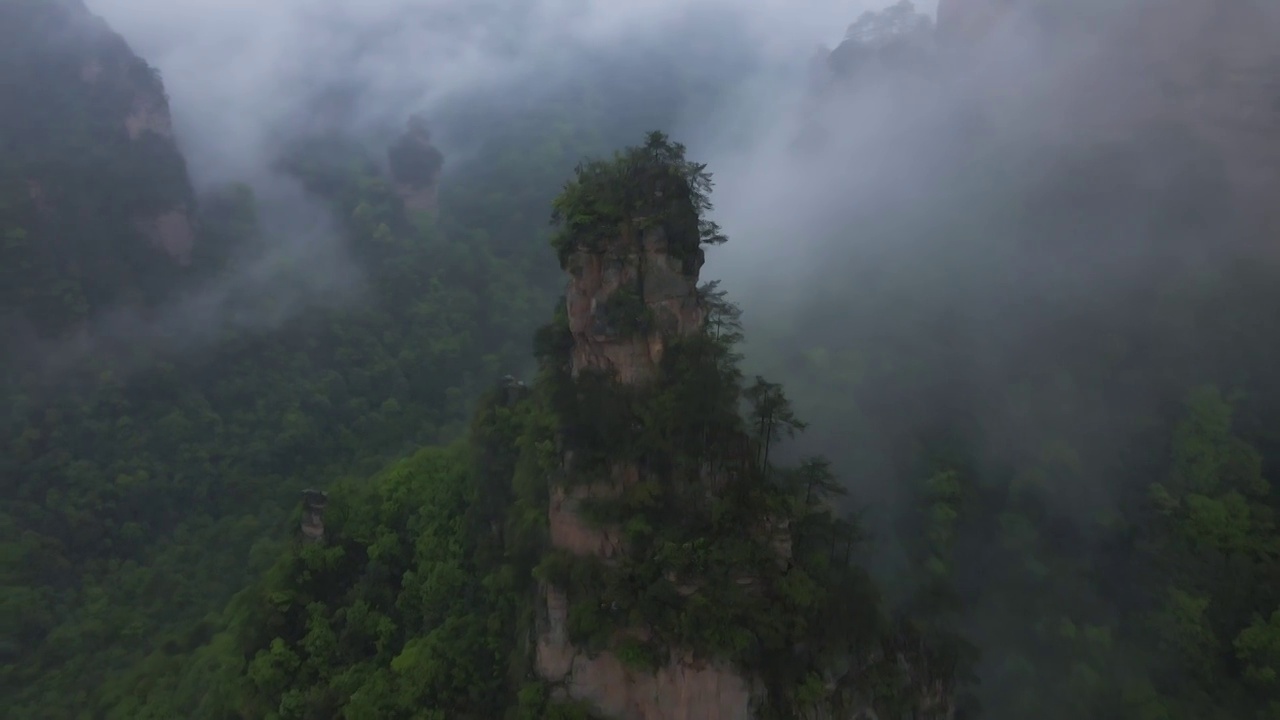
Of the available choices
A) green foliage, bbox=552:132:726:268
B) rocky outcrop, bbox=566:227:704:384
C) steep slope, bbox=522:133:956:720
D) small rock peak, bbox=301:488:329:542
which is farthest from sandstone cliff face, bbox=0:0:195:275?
steep slope, bbox=522:133:956:720

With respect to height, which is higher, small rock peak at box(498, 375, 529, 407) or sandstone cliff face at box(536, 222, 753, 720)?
small rock peak at box(498, 375, 529, 407)

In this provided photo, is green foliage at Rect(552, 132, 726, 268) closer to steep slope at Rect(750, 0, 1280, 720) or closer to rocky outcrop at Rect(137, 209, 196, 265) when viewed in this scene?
steep slope at Rect(750, 0, 1280, 720)

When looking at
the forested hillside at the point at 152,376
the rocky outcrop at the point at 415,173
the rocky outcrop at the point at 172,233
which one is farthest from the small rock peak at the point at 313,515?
the rocky outcrop at the point at 415,173

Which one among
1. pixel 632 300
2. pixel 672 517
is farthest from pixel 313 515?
pixel 632 300

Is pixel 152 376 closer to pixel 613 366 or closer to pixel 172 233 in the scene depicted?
pixel 172 233

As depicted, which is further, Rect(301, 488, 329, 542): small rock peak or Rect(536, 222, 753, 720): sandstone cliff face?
Rect(301, 488, 329, 542): small rock peak
